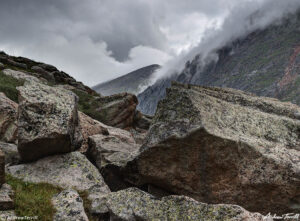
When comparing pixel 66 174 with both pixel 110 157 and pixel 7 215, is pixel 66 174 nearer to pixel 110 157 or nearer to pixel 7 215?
pixel 110 157

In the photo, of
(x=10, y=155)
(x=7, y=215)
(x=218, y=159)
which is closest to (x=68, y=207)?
(x=7, y=215)

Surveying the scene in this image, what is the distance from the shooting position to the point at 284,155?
1084 centimetres

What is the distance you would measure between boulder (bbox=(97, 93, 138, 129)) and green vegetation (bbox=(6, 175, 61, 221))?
25.3m

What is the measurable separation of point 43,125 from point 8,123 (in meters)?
5.75

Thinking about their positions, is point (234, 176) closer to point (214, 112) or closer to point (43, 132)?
point (214, 112)

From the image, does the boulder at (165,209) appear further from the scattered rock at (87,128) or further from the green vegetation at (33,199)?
the scattered rock at (87,128)

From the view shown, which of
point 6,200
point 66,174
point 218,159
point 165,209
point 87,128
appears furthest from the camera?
point 87,128

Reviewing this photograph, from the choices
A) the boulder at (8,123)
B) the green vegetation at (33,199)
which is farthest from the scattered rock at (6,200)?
the boulder at (8,123)

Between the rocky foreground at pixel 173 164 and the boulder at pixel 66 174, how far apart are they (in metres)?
0.04

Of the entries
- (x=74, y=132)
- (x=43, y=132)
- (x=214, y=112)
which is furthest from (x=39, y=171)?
(x=214, y=112)

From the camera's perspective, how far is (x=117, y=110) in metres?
37.5

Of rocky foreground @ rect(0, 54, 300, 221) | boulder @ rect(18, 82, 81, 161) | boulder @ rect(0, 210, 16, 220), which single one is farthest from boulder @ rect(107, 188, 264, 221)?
boulder @ rect(18, 82, 81, 161)

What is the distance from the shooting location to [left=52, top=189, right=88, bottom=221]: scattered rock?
8125 mm

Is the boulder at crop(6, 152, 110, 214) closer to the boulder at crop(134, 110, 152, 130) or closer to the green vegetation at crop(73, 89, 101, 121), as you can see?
the green vegetation at crop(73, 89, 101, 121)
